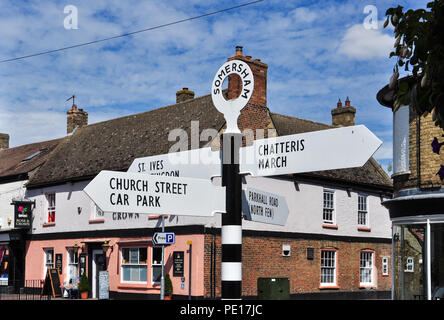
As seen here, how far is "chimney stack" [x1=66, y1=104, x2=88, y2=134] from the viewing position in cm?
3294

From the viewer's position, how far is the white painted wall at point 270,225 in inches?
939

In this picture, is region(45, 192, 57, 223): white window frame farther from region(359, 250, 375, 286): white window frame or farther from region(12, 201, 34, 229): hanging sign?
region(359, 250, 375, 286): white window frame

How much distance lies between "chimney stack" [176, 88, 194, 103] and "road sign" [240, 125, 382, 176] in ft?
79.3

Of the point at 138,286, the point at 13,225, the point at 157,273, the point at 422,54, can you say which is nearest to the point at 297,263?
the point at 157,273

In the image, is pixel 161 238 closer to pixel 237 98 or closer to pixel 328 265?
pixel 328 265

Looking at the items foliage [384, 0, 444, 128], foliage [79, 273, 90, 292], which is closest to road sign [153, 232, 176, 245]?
foliage [79, 273, 90, 292]

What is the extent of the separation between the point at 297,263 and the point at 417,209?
1082 centimetres

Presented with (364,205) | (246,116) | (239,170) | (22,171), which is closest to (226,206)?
(239,170)

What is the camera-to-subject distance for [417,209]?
47.8 ft

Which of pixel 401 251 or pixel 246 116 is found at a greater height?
pixel 246 116
